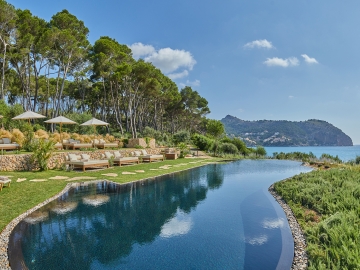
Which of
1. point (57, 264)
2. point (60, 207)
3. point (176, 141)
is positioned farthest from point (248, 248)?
point (176, 141)

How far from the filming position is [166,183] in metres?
9.72

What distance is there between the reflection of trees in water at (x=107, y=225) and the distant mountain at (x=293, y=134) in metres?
72.1

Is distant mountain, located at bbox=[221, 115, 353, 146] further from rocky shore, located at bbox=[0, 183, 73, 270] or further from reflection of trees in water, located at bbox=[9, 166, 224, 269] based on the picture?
rocky shore, located at bbox=[0, 183, 73, 270]

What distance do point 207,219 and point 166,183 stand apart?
414 cm

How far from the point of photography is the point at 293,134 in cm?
8344

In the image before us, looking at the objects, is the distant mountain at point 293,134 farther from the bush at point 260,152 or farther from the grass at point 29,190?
the grass at point 29,190

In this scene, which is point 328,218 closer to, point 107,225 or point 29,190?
point 107,225

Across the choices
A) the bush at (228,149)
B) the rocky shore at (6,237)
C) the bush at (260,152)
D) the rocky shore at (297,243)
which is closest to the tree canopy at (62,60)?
the bush at (228,149)

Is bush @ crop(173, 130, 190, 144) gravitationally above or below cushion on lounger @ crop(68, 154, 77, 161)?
above

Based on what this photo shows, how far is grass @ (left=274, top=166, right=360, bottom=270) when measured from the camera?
3.53 meters

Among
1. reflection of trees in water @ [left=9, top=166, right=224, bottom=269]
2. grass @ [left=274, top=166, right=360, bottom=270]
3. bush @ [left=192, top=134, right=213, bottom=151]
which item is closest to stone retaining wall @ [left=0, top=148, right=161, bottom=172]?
reflection of trees in water @ [left=9, top=166, right=224, bottom=269]

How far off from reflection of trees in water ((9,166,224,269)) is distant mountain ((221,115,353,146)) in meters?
72.1

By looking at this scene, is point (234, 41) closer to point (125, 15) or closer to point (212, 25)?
point (212, 25)

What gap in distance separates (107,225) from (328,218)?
478cm
